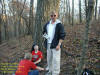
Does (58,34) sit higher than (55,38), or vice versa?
(58,34)

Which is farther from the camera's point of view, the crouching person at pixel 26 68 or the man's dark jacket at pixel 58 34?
the man's dark jacket at pixel 58 34

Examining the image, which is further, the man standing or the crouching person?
the man standing

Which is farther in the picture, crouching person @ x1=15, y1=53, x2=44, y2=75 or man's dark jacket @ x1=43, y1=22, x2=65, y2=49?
man's dark jacket @ x1=43, y1=22, x2=65, y2=49

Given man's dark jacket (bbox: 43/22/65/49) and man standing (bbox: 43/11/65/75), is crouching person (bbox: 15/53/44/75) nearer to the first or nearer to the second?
man standing (bbox: 43/11/65/75)

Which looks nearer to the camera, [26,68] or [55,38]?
[26,68]

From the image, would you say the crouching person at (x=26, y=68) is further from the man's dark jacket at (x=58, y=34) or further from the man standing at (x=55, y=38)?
the man's dark jacket at (x=58, y=34)

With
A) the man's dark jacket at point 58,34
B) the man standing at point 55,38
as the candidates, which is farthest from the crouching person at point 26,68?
the man's dark jacket at point 58,34

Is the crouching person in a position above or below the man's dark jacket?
below

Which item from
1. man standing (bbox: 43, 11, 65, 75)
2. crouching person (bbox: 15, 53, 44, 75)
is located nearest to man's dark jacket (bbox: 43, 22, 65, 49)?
man standing (bbox: 43, 11, 65, 75)

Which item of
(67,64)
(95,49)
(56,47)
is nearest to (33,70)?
(56,47)

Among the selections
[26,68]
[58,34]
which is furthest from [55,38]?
[26,68]

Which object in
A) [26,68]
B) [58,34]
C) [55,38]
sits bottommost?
[26,68]

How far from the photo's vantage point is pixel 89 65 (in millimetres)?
3850

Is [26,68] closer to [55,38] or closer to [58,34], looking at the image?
[55,38]
